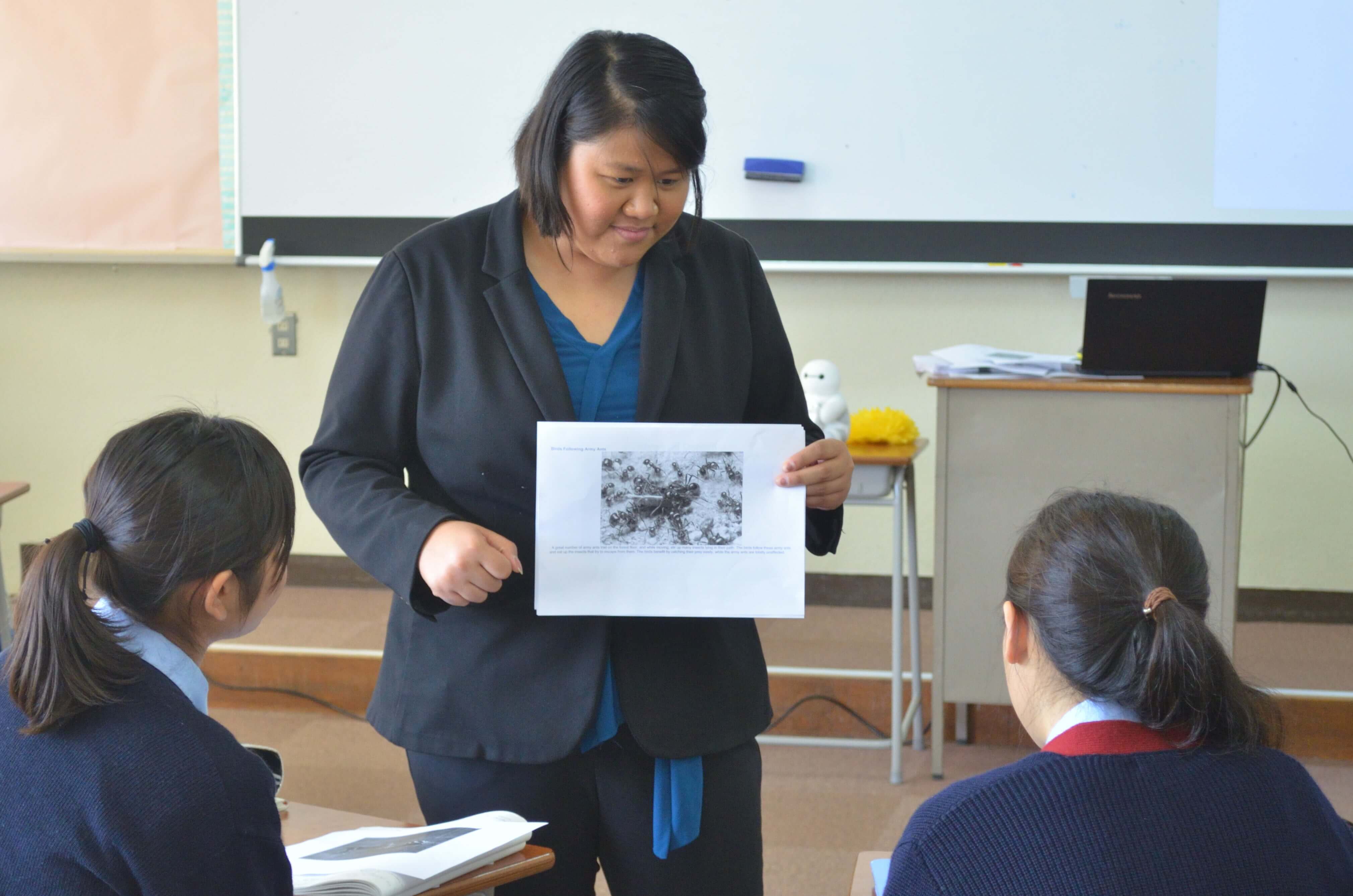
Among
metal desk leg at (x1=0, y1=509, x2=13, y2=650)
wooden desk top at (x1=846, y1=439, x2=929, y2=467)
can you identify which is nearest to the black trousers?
wooden desk top at (x1=846, y1=439, x2=929, y2=467)

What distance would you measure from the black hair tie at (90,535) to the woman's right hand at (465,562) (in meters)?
0.28

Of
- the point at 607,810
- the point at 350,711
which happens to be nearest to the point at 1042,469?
the point at 607,810

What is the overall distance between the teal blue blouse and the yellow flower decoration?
1870 mm

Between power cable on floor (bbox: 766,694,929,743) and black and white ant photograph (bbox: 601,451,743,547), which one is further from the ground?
black and white ant photograph (bbox: 601,451,743,547)

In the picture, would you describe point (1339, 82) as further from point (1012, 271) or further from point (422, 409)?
point (422, 409)

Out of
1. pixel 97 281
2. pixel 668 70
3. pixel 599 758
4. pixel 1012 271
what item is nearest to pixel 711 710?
pixel 599 758

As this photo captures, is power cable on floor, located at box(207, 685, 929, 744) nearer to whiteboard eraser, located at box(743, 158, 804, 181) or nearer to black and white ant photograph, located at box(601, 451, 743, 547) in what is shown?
whiteboard eraser, located at box(743, 158, 804, 181)

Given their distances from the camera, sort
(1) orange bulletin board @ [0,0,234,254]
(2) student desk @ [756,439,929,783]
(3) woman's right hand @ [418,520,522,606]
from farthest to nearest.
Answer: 1. (1) orange bulletin board @ [0,0,234,254]
2. (2) student desk @ [756,439,929,783]
3. (3) woman's right hand @ [418,520,522,606]

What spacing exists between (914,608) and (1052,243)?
3.97 feet

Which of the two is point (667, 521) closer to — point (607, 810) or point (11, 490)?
point (607, 810)

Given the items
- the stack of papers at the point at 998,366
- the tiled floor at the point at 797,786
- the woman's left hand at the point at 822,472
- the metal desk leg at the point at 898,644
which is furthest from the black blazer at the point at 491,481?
the metal desk leg at the point at 898,644

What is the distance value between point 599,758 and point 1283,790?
0.65 metres

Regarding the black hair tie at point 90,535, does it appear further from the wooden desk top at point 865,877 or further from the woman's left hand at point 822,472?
the wooden desk top at point 865,877

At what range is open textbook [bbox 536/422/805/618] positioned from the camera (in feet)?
4.01
